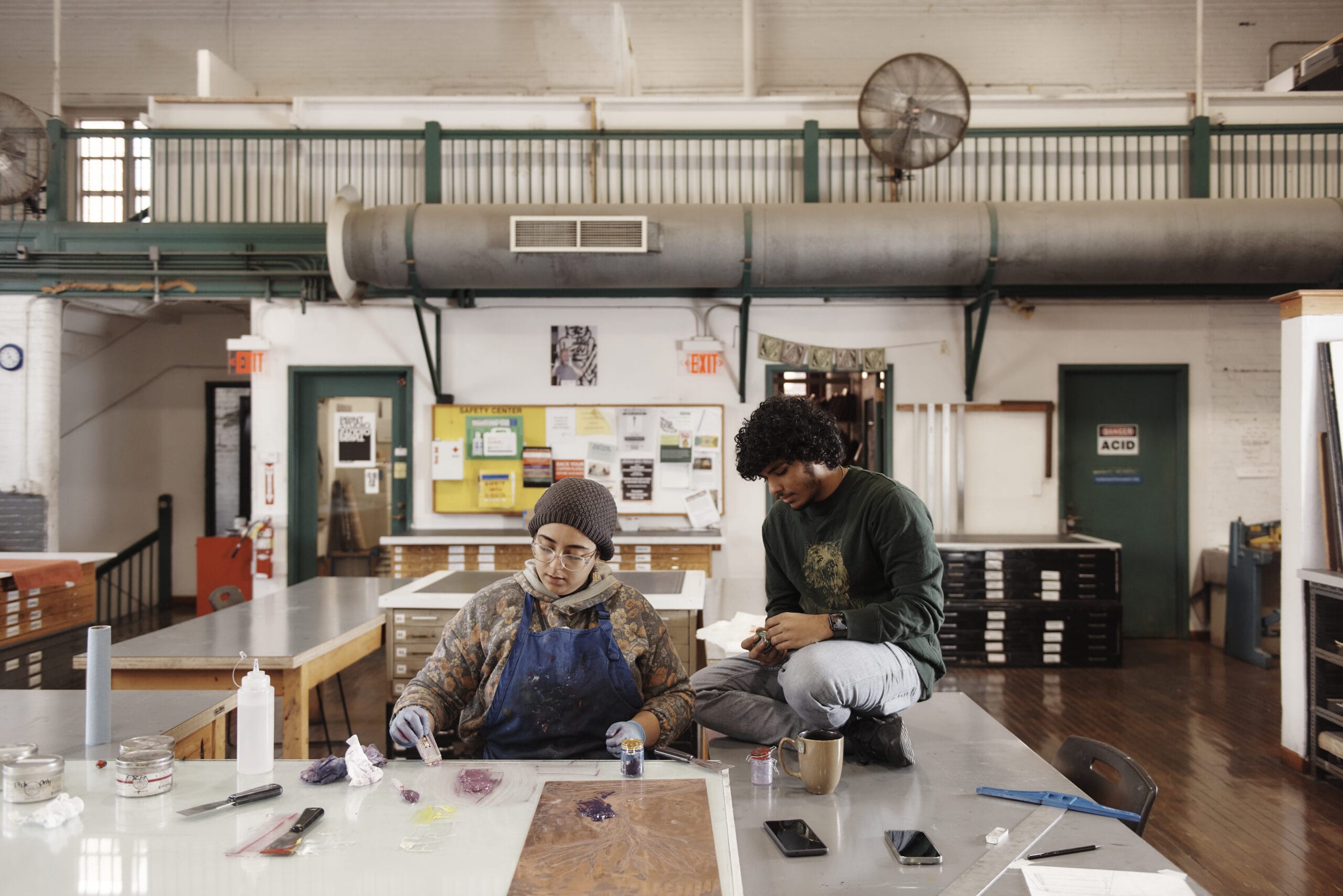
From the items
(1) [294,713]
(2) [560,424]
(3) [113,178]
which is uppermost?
(3) [113,178]

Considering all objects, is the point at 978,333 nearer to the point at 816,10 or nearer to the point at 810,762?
the point at 816,10

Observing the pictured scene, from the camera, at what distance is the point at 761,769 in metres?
1.89

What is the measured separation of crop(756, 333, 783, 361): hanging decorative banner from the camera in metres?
6.00

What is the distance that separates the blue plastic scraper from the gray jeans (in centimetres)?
30

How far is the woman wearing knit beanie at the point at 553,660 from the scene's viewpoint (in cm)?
199

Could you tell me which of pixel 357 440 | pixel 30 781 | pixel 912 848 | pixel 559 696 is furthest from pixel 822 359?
pixel 30 781

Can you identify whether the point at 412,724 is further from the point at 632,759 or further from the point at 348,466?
the point at 348,466

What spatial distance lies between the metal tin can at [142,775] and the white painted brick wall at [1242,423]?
6.73 meters

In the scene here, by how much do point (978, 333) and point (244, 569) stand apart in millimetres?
5838

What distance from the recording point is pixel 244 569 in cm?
636

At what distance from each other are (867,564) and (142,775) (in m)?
1.66

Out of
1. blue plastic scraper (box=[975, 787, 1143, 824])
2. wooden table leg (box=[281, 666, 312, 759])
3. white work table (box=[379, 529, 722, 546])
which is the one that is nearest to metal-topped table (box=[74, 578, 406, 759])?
wooden table leg (box=[281, 666, 312, 759])

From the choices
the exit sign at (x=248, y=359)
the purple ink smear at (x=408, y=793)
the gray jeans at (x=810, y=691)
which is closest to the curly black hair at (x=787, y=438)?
the gray jeans at (x=810, y=691)

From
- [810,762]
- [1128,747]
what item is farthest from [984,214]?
[810,762]
